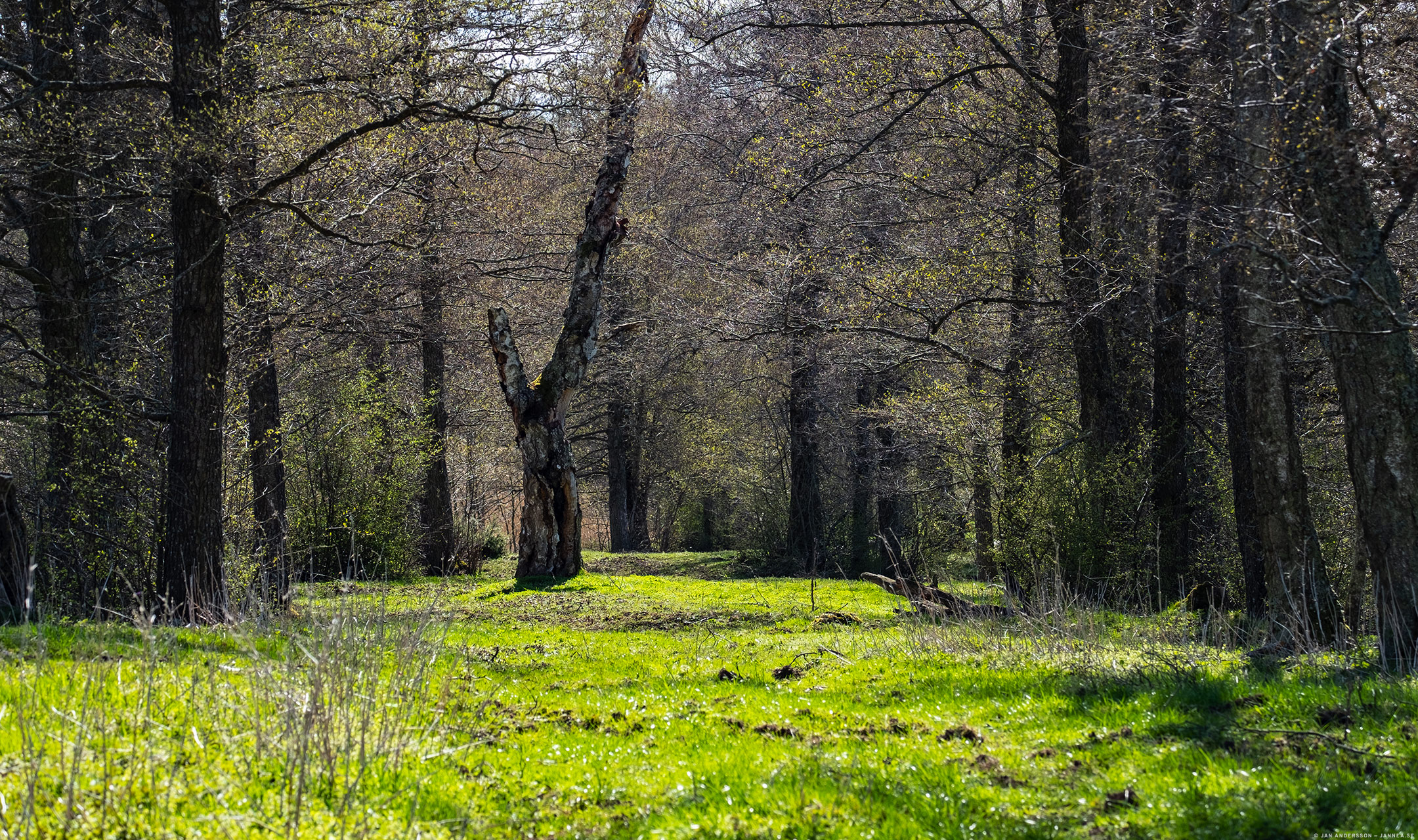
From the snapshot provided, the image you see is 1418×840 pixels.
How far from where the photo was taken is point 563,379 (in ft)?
56.1

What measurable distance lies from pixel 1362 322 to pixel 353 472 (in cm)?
1379

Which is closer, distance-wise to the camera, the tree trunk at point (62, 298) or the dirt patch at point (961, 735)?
the dirt patch at point (961, 735)

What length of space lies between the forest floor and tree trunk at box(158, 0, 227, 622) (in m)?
1.79

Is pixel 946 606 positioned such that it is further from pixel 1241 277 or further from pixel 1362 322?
pixel 1362 322

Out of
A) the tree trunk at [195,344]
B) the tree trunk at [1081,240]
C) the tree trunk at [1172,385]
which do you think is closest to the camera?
the tree trunk at [195,344]

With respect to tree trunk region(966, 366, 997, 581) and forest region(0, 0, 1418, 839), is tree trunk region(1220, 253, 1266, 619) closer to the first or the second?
forest region(0, 0, 1418, 839)

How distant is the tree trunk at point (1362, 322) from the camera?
7.11 metres

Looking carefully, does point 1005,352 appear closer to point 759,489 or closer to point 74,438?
point 759,489

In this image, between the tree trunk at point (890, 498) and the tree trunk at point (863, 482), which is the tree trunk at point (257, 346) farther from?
the tree trunk at point (863, 482)

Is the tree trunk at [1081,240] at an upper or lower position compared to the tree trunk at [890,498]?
upper

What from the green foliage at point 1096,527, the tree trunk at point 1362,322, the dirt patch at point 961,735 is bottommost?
the dirt patch at point 961,735

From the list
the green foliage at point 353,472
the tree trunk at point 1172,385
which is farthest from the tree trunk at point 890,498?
the green foliage at point 353,472

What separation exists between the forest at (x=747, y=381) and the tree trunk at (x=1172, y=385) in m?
0.09

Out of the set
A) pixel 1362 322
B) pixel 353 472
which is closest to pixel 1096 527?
pixel 1362 322
